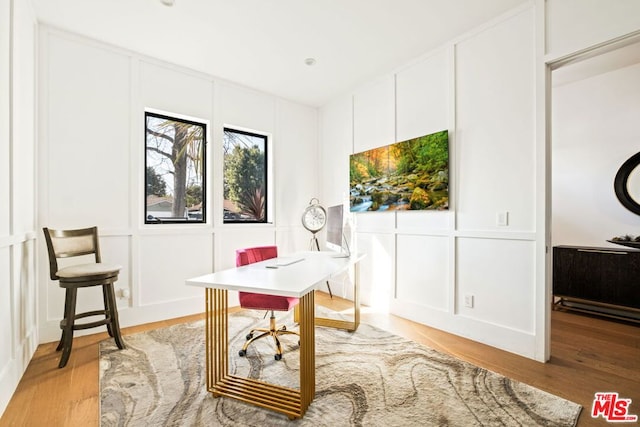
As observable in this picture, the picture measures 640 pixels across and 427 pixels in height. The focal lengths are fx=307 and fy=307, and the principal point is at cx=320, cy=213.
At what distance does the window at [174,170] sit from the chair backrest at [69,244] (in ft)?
2.16

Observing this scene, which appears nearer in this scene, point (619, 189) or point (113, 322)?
point (113, 322)

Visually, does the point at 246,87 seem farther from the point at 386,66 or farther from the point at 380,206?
the point at 380,206

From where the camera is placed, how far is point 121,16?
2549 millimetres

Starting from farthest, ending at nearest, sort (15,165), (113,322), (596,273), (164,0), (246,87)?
(246,87) < (596,273) < (113,322) < (164,0) < (15,165)

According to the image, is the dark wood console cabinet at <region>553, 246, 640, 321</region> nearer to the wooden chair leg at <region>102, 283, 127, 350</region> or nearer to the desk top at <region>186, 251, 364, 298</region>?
the desk top at <region>186, 251, 364, 298</region>

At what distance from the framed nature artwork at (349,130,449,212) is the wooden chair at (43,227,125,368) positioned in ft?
8.67

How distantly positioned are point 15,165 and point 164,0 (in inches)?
61.9

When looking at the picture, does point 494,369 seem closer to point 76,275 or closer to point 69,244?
point 76,275

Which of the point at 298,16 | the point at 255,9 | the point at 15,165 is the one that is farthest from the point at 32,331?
the point at 298,16

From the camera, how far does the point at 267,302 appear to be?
7.86ft

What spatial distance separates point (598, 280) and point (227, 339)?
3870 mm

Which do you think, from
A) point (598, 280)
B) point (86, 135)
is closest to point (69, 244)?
point (86, 135)

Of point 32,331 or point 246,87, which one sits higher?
point 246,87

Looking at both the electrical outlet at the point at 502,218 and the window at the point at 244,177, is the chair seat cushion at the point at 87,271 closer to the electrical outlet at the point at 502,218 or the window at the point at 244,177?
the window at the point at 244,177
